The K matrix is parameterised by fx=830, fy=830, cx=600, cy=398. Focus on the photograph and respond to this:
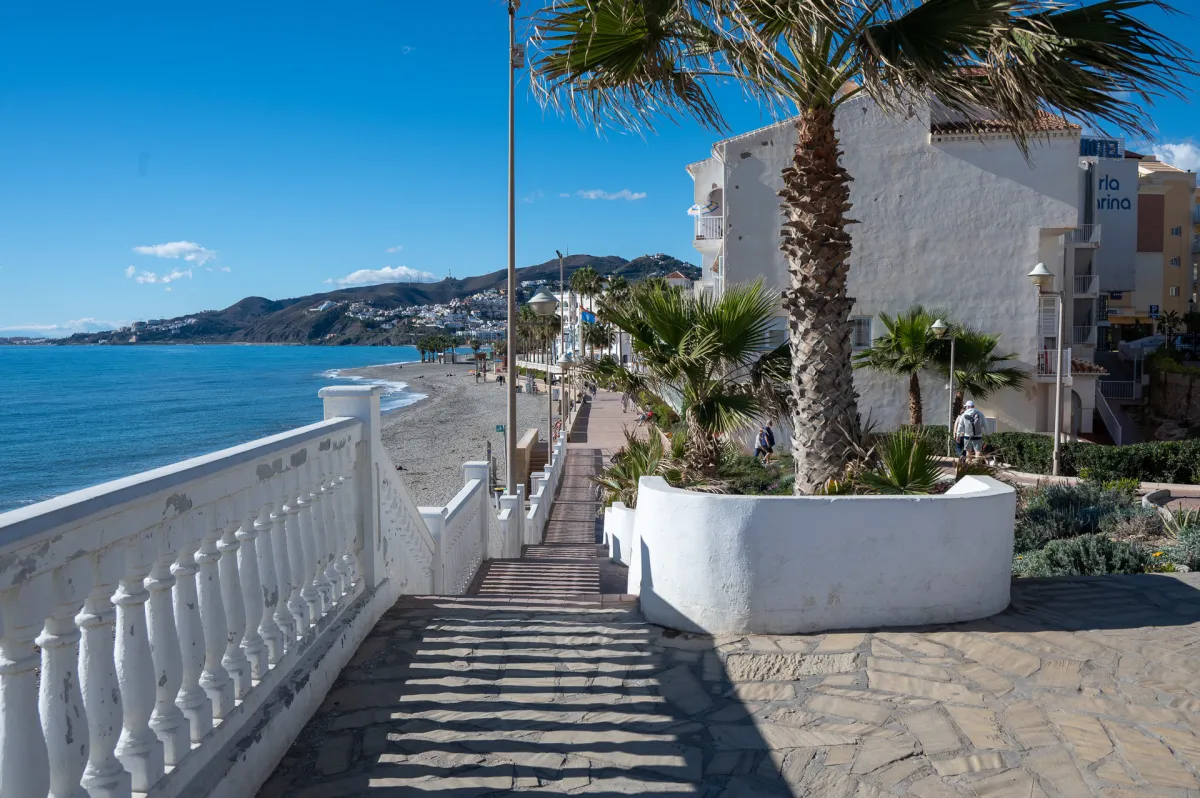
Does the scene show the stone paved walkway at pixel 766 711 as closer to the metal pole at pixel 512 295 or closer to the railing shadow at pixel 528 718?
the railing shadow at pixel 528 718

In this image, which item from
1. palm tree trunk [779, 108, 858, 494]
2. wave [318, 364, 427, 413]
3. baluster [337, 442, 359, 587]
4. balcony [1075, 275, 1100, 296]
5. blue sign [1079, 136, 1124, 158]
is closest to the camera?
baluster [337, 442, 359, 587]

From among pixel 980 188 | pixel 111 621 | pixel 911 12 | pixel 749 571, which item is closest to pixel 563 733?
pixel 749 571

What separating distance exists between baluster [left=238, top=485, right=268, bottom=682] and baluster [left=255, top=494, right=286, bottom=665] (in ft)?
0.15

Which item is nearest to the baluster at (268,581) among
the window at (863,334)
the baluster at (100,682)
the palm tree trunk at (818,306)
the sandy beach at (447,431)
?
the baluster at (100,682)

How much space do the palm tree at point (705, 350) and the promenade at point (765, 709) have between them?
3.48 meters

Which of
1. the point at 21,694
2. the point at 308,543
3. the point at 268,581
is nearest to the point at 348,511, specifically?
the point at 308,543

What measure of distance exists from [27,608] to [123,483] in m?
0.52

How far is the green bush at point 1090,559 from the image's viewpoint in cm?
579

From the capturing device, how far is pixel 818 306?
18.4 ft

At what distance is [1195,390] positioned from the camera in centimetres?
3155

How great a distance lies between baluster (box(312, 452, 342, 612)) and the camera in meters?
3.61

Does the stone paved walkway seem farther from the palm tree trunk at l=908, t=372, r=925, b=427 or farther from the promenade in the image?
the palm tree trunk at l=908, t=372, r=925, b=427

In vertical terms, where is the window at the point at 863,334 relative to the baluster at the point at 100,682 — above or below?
above

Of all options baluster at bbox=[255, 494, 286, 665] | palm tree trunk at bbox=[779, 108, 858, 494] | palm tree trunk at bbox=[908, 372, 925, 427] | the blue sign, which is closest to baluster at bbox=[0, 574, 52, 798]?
baluster at bbox=[255, 494, 286, 665]
